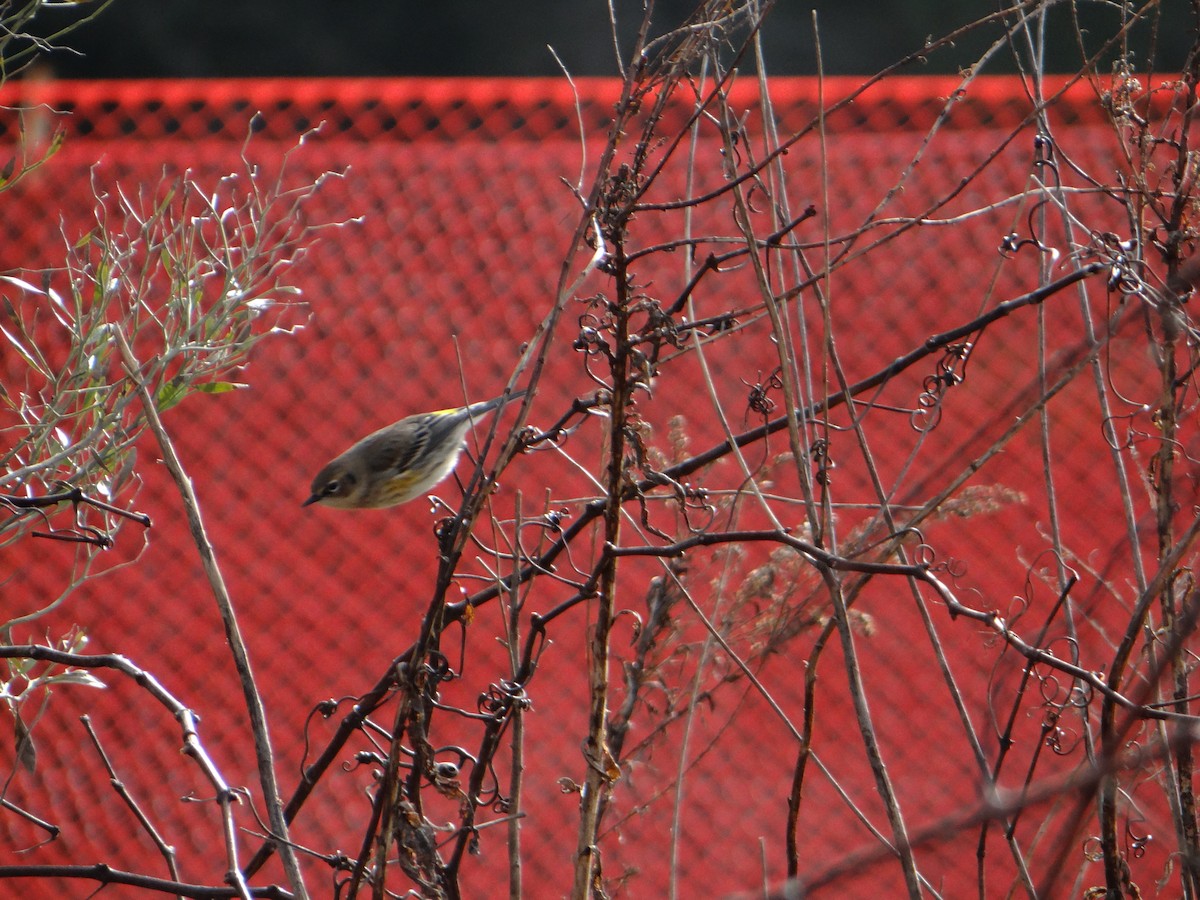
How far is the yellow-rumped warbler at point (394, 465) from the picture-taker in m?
3.13

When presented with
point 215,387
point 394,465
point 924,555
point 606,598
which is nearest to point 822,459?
point 924,555

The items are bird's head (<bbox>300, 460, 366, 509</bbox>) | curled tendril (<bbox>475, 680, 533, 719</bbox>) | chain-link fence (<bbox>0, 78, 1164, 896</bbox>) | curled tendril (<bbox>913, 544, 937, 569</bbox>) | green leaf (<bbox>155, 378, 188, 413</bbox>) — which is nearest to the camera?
curled tendril (<bbox>913, 544, 937, 569</bbox>)

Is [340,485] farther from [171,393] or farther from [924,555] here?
[924,555]

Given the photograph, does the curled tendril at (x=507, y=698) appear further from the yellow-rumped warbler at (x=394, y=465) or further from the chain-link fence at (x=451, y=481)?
the chain-link fence at (x=451, y=481)

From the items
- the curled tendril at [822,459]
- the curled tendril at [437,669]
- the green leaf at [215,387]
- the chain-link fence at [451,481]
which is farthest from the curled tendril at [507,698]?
the chain-link fence at [451,481]

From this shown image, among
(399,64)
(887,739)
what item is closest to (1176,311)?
(887,739)

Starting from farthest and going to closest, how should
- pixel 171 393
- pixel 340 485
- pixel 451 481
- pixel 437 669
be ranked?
pixel 451 481 → pixel 340 485 → pixel 171 393 → pixel 437 669

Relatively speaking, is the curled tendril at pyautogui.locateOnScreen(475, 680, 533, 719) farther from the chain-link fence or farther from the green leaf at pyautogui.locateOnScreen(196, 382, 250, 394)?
the chain-link fence

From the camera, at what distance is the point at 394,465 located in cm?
318

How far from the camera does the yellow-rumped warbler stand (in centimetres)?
313

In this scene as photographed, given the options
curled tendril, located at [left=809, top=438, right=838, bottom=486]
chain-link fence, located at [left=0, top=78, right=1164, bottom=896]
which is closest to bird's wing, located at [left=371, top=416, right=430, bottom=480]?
chain-link fence, located at [left=0, top=78, right=1164, bottom=896]

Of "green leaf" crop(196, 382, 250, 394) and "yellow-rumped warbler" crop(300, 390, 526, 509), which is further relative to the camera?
"yellow-rumped warbler" crop(300, 390, 526, 509)

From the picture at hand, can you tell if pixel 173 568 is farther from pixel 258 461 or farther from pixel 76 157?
pixel 76 157

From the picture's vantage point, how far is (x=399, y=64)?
31.3ft
